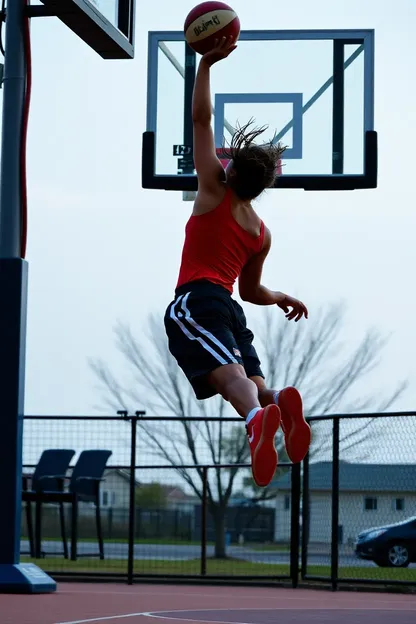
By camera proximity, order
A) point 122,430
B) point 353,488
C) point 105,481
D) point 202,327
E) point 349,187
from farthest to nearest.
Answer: point 105,481 → point 122,430 → point 353,488 → point 349,187 → point 202,327

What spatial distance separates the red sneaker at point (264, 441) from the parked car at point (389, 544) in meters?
4.96

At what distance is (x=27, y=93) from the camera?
8.39 metres

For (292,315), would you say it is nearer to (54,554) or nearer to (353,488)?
(353,488)

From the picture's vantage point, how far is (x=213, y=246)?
5.79 metres

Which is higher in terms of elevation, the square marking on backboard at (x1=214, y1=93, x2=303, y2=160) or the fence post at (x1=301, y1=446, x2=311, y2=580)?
the square marking on backboard at (x1=214, y1=93, x2=303, y2=160)

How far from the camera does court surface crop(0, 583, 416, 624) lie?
6.45 meters

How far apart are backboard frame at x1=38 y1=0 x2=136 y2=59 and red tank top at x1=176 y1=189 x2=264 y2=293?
107 inches

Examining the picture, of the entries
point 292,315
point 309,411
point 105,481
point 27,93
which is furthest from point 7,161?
point 309,411

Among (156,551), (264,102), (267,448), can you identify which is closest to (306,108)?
(264,102)

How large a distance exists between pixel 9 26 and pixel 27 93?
0.53 metres

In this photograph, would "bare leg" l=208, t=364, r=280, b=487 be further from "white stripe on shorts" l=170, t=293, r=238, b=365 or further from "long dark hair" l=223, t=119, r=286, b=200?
"long dark hair" l=223, t=119, r=286, b=200

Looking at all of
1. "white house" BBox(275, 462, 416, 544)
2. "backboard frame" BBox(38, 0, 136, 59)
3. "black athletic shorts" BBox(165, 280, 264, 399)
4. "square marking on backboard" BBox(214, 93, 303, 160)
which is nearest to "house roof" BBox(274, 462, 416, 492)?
"white house" BBox(275, 462, 416, 544)

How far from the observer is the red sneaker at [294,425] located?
219 inches

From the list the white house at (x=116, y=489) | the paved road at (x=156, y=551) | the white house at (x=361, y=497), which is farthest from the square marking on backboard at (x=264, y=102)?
the paved road at (x=156, y=551)
